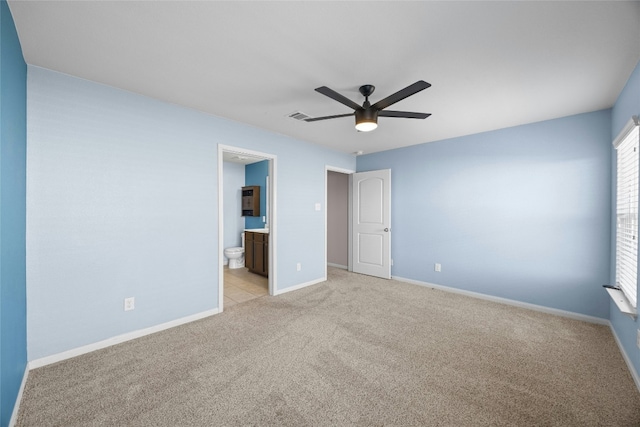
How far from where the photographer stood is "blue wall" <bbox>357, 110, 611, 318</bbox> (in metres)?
3.02

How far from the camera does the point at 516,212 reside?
11.6 ft

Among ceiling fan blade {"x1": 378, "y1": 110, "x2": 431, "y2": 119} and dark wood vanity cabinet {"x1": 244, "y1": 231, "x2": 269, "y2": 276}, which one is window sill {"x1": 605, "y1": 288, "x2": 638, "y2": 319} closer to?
ceiling fan blade {"x1": 378, "y1": 110, "x2": 431, "y2": 119}

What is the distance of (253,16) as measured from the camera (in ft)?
5.15

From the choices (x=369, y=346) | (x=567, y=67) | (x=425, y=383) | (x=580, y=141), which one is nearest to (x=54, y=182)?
(x=369, y=346)

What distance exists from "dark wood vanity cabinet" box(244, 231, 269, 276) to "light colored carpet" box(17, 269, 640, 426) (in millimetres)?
1664

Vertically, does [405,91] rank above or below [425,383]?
above

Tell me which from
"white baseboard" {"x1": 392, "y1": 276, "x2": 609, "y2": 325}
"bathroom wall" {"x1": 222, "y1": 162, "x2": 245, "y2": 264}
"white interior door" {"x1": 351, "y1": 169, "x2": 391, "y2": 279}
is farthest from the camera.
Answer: "bathroom wall" {"x1": 222, "y1": 162, "x2": 245, "y2": 264}

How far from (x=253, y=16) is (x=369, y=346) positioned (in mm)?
2771

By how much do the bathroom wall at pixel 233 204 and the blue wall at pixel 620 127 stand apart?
5895 mm

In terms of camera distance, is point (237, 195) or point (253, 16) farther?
point (237, 195)

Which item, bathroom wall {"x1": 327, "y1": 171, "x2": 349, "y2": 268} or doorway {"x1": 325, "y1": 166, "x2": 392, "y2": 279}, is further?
bathroom wall {"x1": 327, "y1": 171, "x2": 349, "y2": 268}

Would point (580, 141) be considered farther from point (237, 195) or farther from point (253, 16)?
point (237, 195)

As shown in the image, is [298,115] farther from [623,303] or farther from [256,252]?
[623,303]

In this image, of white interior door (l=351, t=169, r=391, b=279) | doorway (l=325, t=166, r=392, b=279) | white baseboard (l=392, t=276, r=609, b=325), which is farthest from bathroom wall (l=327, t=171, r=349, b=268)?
white baseboard (l=392, t=276, r=609, b=325)
